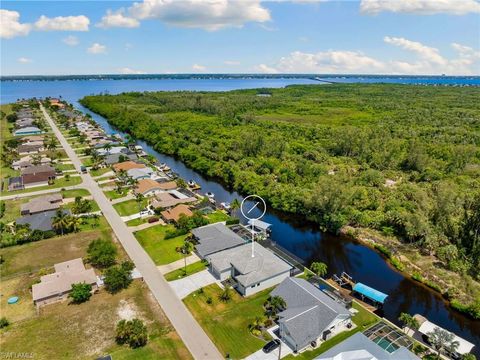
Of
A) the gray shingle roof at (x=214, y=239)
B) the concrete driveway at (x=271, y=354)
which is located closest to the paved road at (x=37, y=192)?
the gray shingle roof at (x=214, y=239)

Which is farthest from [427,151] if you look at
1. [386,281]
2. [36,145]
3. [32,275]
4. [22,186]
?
[36,145]

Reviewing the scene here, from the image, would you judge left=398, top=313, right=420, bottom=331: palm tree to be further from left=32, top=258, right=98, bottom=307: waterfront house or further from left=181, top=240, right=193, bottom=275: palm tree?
left=32, top=258, right=98, bottom=307: waterfront house

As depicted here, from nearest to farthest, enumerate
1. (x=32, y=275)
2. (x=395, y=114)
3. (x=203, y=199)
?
1. (x=32, y=275)
2. (x=203, y=199)
3. (x=395, y=114)

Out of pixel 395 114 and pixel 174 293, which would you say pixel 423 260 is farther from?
pixel 395 114

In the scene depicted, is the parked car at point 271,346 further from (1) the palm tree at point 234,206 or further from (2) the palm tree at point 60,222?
(2) the palm tree at point 60,222

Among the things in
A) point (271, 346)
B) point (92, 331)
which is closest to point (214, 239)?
point (271, 346)

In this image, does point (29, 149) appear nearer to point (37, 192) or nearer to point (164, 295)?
point (37, 192)
